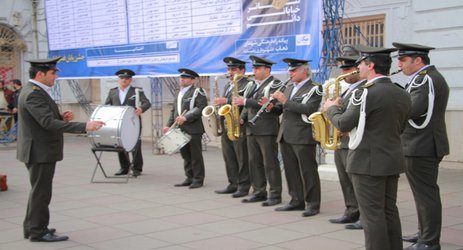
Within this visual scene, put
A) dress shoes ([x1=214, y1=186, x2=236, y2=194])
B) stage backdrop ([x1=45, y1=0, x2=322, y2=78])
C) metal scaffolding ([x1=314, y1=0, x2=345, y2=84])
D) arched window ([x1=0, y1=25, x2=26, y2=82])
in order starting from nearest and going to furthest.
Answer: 1. dress shoes ([x1=214, y1=186, x2=236, y2=194])
2. metal scaffolding ([x1=314, y1=0, x2=345, y2=84])
3. stage backdrop ([x1=45, y1=0, x2=322, y2=78])
4. arched window ([x1=0, y1=25, x2=26, y2=82])

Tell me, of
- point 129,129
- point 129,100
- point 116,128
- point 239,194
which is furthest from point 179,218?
point 129,100

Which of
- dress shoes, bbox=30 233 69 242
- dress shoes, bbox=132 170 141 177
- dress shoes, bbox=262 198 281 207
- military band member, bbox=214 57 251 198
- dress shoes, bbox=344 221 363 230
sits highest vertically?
military band member, bbox=214 57 251 198

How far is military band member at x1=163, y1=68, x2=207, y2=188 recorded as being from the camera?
948 cm

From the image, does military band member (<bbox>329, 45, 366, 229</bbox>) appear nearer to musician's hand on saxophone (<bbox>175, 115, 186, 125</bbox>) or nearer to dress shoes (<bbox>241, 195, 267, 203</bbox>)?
dress shoes (<bbox>241, 195, 267, 203</bbox>)

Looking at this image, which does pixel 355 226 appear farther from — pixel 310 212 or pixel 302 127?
pixel 302 127

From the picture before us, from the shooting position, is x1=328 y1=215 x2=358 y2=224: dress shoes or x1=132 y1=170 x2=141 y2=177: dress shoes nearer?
x1=328 y1=215 x2=358 y2=224: dress shoes

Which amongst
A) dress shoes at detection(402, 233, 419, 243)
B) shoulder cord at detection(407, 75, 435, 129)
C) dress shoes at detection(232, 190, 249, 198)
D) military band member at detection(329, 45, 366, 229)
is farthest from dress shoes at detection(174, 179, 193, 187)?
shoulder cord at detection(407, 75, 435, 129)

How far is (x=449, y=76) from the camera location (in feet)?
36.5

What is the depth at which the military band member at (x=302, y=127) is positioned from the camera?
7.35m

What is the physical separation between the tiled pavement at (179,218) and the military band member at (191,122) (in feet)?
0.95

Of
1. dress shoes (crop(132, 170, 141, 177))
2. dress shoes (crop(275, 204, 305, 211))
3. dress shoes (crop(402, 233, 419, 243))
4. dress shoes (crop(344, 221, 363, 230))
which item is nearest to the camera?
dress shoes (crop(402, 233, 419, 243))

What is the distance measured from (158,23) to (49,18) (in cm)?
460

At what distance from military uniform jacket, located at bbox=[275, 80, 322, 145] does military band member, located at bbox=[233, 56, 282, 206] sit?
1.70 ft

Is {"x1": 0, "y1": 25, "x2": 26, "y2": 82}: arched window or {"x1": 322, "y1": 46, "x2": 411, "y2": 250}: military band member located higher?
{"x1": 0, "y1": 25, "x2": 26, "y2": 82}: arched window
